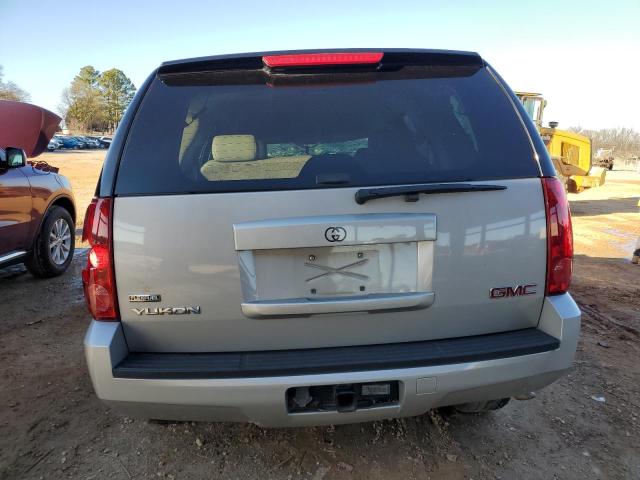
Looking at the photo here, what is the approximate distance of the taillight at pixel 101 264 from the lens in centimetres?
183

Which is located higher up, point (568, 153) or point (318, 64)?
point (318, 64)

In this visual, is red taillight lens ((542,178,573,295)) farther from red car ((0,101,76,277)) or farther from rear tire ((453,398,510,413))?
red car ((0,101,76,277))

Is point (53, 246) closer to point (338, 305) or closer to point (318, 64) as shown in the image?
point (318, 64)

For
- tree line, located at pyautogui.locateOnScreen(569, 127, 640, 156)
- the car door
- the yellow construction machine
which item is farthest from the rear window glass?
tree line, located at pyautogui.locateOnScreen(569, 127, 640, 156)

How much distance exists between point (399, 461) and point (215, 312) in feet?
4.21

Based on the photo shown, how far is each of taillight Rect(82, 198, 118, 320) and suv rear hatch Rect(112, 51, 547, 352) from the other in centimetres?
4

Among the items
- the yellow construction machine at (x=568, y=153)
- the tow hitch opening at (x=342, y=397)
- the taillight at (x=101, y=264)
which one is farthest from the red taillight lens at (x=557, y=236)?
the yellow construction machine at (x=568, y=153)

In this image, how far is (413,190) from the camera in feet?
6.03

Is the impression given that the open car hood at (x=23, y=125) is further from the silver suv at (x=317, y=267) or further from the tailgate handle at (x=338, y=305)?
the tailgate handle at (x=338, y=305)

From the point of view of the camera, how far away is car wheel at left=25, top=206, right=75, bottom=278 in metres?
5.34

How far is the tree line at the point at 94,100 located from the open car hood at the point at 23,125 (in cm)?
9173

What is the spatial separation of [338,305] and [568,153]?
13.5m

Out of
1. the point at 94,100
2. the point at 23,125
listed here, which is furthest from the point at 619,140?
the point at 94,100

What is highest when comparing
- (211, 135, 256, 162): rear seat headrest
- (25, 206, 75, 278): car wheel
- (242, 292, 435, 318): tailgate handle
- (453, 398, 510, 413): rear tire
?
(211, 135, 256, 162): rear seat headrest
